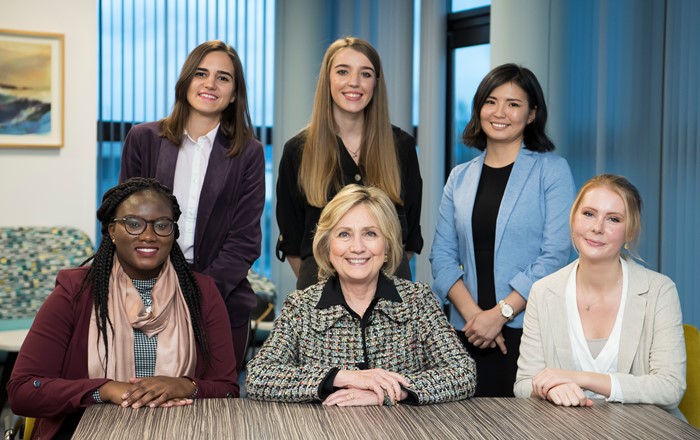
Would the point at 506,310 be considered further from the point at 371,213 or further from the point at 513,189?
the point at 371,213

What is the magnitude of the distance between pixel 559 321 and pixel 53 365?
4.57 ft

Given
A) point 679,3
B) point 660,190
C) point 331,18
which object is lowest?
point 660,190

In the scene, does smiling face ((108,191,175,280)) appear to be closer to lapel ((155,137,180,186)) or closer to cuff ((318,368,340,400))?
lapel ((155,137,180,186))

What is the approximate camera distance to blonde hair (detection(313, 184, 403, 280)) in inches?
96.4

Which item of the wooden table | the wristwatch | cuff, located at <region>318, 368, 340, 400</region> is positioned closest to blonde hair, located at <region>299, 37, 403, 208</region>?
the wristwatch

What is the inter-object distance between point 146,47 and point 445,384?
191 inches

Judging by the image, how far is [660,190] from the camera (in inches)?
163

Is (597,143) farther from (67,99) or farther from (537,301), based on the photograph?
(67,99)

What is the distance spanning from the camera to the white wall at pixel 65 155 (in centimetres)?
532

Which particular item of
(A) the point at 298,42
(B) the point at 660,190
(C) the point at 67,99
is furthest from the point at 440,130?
(C) the point at 67,99

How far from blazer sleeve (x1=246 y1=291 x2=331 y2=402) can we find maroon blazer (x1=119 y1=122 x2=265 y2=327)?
0.54 meters

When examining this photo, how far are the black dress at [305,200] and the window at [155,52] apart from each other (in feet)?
11.4

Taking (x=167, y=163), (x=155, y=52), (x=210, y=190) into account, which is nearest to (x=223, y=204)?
(x=210, y=190)

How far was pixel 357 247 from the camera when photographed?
2.39 metres
